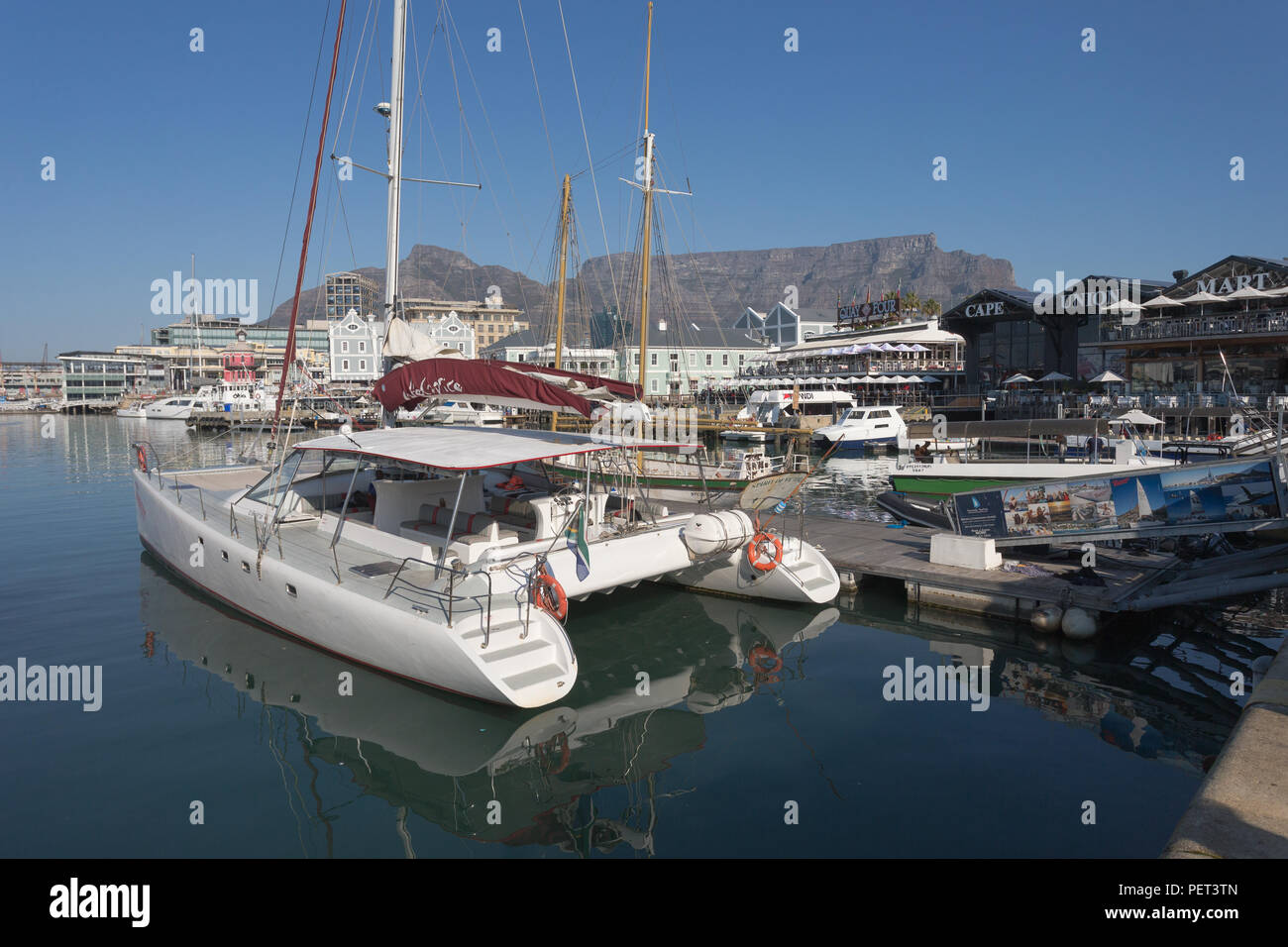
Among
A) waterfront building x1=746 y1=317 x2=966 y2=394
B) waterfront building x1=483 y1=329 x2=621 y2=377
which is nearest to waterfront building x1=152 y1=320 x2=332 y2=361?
waterfront building x1=483 y1=329 x2=621 y2=377

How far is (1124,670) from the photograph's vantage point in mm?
11125

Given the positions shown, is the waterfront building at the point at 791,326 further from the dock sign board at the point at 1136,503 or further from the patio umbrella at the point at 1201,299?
the dock sign board at the point at 1136,503

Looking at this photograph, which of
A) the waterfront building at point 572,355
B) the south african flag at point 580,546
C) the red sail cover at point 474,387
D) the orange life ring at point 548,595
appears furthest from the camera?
the waterfront building at point 572,355

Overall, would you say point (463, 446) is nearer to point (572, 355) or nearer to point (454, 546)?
point (454, 546)

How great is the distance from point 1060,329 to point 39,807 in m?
67.3

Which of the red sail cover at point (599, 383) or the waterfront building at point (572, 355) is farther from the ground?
the waterfront building at point (572, 355)

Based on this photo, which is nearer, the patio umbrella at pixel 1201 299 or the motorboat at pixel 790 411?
the patio umbrella at pixel 1201 299

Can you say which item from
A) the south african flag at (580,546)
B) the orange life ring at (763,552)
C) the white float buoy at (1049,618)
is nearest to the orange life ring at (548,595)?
the south african flag at (580,546)

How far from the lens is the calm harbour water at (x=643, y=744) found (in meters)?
7.22

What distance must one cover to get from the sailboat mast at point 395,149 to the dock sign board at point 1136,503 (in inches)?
484

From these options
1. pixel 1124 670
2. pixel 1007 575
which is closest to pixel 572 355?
pixel 1007 575

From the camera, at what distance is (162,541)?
53.5 feet
